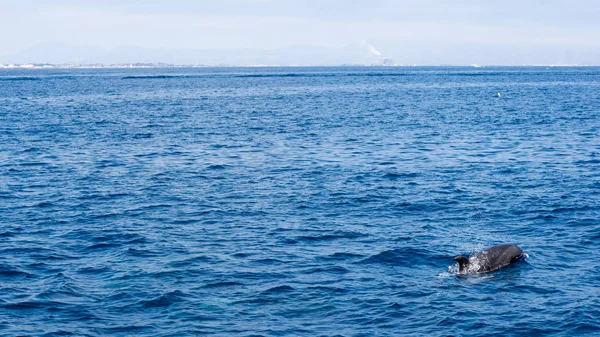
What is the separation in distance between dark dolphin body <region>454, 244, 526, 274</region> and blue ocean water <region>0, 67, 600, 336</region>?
414 mm

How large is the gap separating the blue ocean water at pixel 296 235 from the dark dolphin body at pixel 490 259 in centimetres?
41

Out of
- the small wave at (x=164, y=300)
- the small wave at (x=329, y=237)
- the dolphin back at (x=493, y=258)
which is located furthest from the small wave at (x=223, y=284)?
the dolphin back at (x=493, y=258)

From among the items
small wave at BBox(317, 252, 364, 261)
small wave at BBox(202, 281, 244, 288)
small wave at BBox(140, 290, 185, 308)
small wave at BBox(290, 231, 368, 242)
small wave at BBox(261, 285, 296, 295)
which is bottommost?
small wave at BBox(140, 290, 185, 308)

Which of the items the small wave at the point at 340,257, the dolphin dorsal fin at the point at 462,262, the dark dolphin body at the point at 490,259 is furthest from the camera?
the small wave at the point at 340,257

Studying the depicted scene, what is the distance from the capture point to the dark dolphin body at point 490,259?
2661cm

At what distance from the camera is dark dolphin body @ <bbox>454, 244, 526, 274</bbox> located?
26.6 metres

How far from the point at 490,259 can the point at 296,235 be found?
8.84 metres

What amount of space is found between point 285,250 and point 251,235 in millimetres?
2845

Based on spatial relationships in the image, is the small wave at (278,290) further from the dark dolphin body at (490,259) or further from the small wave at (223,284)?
the dark dolphin body at (490,259)

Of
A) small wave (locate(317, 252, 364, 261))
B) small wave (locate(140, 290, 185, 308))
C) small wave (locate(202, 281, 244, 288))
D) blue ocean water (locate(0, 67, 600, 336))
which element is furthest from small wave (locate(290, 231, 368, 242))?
small wave (locate(140, 290, 185, 308))

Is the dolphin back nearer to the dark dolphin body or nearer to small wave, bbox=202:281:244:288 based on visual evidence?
the dark dolphin body

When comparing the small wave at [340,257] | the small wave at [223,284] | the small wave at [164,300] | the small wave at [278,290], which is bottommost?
the small wave at [164,300]

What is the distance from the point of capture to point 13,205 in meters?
37.6

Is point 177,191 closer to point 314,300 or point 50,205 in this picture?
point 50,205
